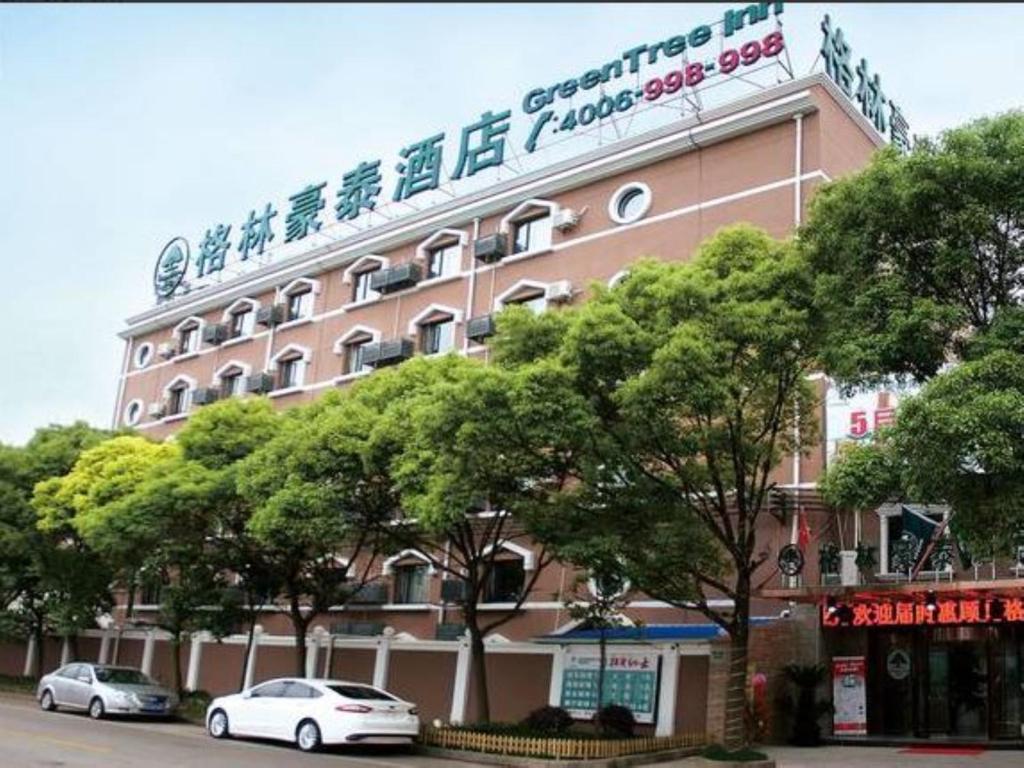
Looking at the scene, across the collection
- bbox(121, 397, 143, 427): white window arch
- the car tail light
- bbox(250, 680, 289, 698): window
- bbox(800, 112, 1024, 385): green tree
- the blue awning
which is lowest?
the car tail light

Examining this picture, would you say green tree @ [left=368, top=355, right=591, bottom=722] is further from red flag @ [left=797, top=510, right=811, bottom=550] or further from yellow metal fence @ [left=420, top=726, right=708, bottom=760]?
red flag @ [left=797, top=510, right=811, bottom=550]

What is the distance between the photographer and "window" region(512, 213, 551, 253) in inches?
1073

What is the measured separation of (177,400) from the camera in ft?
125

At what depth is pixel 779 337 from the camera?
14.2 metres

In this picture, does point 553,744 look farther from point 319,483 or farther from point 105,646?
A: point 105,646

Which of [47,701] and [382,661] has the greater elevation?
[382,661]

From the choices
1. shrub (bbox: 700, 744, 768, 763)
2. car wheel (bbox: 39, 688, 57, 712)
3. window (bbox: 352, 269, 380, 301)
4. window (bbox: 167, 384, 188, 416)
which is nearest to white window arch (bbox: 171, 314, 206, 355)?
window (bbox: 167, 384, 188, 416)

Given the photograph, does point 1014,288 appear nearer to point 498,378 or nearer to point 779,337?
point 779,337

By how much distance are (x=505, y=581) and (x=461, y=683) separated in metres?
3.01

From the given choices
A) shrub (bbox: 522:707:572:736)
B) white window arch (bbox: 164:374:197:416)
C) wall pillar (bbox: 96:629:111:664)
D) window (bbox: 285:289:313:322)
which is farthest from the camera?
white window arch (bbox: 164:374:197:416)

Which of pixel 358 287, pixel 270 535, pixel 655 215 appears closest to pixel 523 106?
pixel 655 215

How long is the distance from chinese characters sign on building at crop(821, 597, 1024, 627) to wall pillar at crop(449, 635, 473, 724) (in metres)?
7.68

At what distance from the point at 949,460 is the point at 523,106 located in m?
18.8

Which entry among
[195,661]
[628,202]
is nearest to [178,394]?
[195,661]
